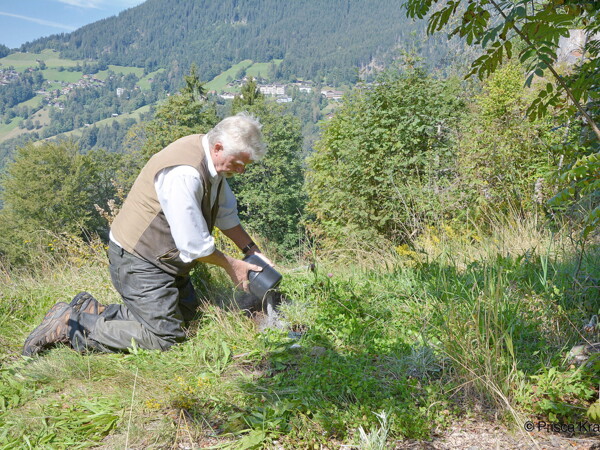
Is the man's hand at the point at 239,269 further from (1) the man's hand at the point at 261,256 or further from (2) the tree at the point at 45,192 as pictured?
(2) the tree at the point at 45,192

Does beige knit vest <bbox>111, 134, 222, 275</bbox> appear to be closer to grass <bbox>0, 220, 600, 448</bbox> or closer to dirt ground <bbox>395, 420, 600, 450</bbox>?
grass <bbox>0, 220, 600, 448</bbox>

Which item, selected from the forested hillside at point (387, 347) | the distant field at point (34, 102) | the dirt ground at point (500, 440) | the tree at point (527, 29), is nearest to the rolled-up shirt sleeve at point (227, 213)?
the forested hillside at point (387, 347)

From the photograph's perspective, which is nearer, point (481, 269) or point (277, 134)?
point (481, 269)

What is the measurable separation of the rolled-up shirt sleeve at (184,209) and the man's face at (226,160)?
0.56ft

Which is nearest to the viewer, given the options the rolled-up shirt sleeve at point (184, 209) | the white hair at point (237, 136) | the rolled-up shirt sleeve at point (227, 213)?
the rolled-up shirt sleeve at point (184, 209)

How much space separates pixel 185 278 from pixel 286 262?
1.81 meters

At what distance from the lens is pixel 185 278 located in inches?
120

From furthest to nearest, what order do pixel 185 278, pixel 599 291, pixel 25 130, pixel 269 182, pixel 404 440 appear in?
pixel 25 130
pixel 269 182
pixel 185 278
pixel 599 291
pixel 404 440

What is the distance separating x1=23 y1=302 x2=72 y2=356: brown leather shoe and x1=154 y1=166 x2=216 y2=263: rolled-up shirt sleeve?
903mm

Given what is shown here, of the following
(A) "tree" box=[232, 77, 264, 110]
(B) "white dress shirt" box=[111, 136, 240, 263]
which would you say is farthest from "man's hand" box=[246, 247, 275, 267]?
(A) "tree" box=[232, 77, 264, 110]

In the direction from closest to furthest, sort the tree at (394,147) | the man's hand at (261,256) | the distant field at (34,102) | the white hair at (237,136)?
the white hair at (237,136) < the man's hand at (261,256) < the tree at (394,147) < the distant field at (34,102)

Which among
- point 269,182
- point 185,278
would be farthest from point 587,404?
point 269,182

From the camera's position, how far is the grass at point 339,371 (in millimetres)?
1893

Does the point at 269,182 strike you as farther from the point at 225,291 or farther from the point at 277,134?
the point at 225,291
